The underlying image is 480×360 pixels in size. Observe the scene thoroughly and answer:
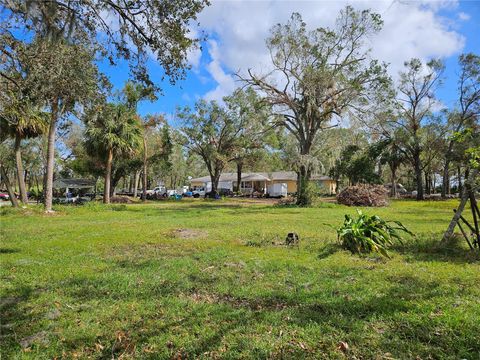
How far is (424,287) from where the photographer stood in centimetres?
456

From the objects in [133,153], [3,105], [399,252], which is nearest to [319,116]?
[133,153]

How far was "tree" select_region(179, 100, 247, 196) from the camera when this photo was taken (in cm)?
3541

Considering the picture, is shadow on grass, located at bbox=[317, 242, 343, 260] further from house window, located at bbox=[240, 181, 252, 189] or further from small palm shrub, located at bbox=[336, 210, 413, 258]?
house window, located at bbox=[240, 181, 252, 189]

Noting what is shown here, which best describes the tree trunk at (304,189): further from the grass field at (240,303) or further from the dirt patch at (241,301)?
the dirt patch at (241,301)

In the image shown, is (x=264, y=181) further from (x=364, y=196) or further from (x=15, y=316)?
(x=15, y=316)

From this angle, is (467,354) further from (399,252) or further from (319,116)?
(319,116)

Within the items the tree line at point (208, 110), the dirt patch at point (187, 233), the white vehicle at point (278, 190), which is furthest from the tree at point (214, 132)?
the dirt patch at point (187, 233)

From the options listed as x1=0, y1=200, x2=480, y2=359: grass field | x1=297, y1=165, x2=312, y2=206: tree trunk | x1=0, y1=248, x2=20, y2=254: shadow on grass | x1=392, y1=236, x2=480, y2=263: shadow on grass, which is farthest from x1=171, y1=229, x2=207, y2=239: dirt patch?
x1=297, y1=165, x2=312, y2=206: tree trunk

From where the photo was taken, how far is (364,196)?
77.6ft

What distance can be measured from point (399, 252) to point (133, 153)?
71.6ft

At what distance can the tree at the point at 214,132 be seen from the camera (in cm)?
3541

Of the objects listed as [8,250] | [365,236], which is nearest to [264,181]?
[365,236]

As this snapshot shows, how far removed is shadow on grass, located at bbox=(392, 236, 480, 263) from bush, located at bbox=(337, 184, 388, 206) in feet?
52.0

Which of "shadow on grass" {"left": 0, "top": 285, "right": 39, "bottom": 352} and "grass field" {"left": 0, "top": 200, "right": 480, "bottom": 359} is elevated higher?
"grass field" {"left": 0, "top": 200, "right": 480, "bottom": 359}
